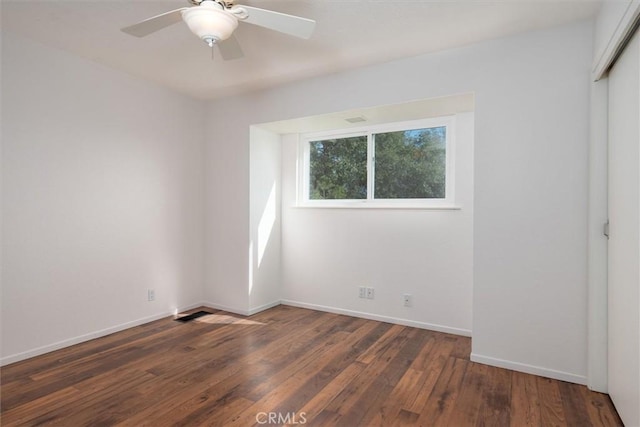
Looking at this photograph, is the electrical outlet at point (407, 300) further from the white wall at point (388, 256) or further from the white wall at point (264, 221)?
the white wall at point (264, 221)

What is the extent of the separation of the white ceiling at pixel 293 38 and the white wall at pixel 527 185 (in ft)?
0.60

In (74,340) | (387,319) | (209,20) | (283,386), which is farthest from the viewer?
(387,319)

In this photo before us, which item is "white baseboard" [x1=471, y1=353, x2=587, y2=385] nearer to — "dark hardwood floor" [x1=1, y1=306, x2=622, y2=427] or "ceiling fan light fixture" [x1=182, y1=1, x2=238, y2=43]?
"dark hardwood floor" [x1=1, y1=306, x2=622, y2=427]

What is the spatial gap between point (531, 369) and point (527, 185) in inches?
51.6

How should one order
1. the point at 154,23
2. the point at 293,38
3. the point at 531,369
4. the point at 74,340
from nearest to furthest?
the point at 154,23 → the point at 531,369 → the point at 293,38 → the point at 74,340

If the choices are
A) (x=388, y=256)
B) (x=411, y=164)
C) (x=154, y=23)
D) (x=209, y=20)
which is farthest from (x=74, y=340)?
(x=411, y=164)

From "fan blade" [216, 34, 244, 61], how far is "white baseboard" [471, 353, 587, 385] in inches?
109

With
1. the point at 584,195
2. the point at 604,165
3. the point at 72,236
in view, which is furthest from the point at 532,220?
the point at 72,236

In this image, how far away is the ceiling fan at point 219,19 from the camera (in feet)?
5.99

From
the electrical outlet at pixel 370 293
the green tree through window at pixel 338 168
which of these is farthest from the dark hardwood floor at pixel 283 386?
the green tree through window at pixel 338 168

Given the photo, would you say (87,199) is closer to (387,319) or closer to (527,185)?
(387,319)

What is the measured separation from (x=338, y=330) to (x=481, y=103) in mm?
2355

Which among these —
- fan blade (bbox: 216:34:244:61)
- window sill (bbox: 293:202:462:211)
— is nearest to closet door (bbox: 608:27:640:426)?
window sill (bbox: 293:202:462:211)

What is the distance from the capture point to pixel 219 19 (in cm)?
186
